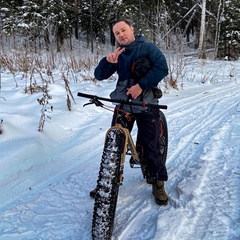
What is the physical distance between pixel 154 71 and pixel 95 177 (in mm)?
1410

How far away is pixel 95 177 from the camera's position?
120 inches

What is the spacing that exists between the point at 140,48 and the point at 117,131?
0.70 m

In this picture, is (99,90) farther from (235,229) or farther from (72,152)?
(235,229)

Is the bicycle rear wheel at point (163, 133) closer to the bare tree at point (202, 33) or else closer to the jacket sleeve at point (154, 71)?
the jacket sleeve at point (154, 71)

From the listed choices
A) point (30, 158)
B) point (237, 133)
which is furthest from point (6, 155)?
point (237, 133)

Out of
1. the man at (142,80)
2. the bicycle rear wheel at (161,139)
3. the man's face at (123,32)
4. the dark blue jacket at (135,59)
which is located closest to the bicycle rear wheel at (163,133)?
the bicycle rear wheel at (161,139)

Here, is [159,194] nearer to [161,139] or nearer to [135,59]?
[161,139]

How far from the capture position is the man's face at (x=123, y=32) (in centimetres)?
225

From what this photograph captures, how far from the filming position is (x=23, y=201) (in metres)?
2.65

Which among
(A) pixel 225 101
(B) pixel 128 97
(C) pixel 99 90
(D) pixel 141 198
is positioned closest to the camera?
(B) pixel 128 97

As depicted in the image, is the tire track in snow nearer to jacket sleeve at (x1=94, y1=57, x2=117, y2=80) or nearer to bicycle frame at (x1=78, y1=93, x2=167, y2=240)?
bicycle frame at (x1=78, y1=93, x2=167, y2=240)

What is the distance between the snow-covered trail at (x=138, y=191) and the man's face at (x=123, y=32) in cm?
136

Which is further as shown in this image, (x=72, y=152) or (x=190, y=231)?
(x=72, y=152)

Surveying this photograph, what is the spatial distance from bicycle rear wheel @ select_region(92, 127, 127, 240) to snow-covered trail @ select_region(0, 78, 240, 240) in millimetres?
168
